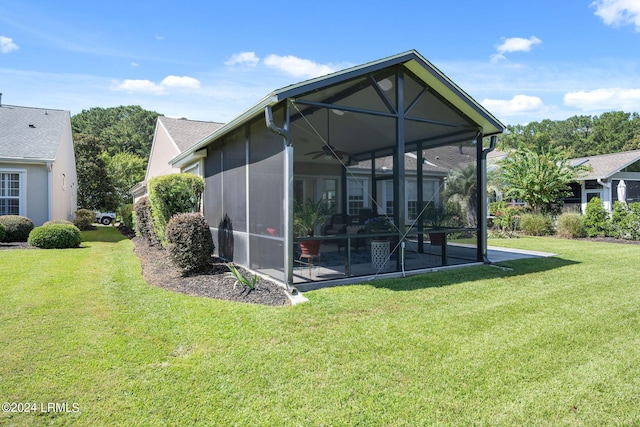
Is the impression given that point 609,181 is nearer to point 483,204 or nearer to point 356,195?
point 483,204

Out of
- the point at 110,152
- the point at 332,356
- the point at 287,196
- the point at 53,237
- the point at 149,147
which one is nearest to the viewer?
the point at 332,356

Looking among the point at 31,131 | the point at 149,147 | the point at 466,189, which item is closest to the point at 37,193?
the point at 31,131

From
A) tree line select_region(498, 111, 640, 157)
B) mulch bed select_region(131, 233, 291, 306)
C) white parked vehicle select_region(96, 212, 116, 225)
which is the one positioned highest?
tree line select_region(498, 111, 640, 157)

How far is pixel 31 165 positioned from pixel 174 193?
30.3 ft

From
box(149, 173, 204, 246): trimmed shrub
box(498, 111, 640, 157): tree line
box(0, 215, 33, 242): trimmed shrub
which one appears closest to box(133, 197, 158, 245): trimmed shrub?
box(149, 173, 204, 246): trimmed shrub

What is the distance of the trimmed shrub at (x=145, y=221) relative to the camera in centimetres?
1214

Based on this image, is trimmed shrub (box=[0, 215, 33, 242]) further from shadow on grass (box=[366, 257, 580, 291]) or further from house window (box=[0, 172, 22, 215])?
→ shadow on grass (box=[366, 257, 580, 291])

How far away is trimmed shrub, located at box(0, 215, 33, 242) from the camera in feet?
41.6

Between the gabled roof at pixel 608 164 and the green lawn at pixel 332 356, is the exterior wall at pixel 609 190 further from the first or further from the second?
the green lawn at pixel 332 356

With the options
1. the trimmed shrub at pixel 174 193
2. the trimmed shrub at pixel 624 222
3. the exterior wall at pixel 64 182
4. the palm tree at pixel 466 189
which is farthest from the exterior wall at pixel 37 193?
the trimmed shrub at pixel 624 222

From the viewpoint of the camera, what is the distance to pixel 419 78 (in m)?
7.81

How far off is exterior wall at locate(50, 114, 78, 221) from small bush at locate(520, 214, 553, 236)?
1981cm

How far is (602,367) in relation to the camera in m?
3.64

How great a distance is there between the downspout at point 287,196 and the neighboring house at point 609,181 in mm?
18533
